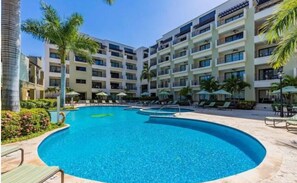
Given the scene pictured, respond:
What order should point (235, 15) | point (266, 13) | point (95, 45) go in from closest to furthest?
1. point (95, 45)
2. point (266, 13)
3. point (235, 15)

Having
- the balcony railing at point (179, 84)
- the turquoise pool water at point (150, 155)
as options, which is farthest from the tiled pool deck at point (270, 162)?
the balcony railing at point (179, 84)

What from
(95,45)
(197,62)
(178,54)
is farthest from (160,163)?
(178,54)

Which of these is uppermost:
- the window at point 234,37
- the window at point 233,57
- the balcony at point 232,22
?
the balcony at point 232,22

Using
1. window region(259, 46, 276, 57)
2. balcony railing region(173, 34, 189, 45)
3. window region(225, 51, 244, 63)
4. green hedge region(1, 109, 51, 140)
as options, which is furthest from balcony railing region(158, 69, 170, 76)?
green hedge region(1, 109, 51, 140)

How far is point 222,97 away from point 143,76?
71.6 feet

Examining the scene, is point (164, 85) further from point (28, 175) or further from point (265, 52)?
point (28, 175)

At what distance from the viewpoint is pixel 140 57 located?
56531 mm

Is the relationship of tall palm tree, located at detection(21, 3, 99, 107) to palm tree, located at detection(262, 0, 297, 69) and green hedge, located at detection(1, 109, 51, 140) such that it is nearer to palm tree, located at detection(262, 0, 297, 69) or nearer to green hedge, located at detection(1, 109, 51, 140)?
green hedge, located at detection(1, 109, 51, 140)

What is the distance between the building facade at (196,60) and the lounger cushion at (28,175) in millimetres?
26821

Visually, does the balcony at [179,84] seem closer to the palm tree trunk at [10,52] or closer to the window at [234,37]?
the window at [234,37]

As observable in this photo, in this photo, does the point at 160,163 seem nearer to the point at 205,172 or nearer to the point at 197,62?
the point at 205,172

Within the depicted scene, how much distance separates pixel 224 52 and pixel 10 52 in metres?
31.1

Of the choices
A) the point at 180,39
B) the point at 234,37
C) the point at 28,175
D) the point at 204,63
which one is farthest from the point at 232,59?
the point at 28,175

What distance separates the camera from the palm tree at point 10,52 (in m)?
7.39
